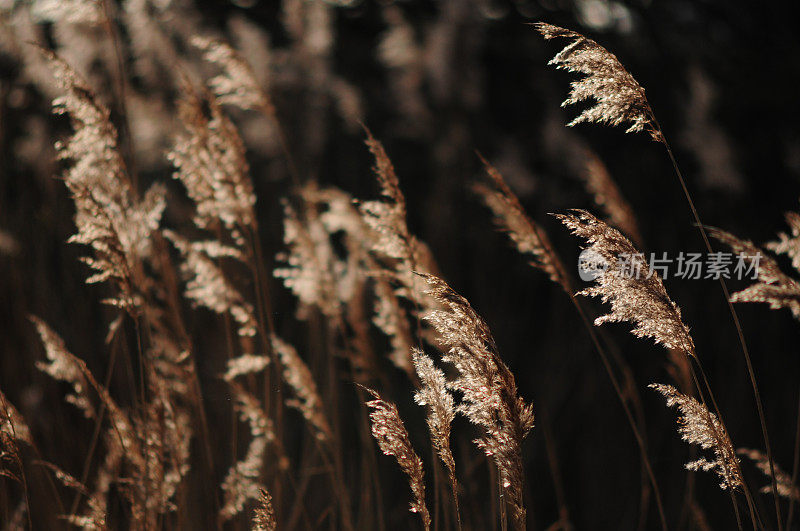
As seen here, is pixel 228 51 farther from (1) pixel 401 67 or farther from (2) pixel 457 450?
(1) pixel 401 67

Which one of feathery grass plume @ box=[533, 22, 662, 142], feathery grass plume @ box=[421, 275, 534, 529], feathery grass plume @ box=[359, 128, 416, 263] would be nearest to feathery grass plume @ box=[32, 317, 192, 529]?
feathery grass plume @ box=[359, 128, 416, 263]

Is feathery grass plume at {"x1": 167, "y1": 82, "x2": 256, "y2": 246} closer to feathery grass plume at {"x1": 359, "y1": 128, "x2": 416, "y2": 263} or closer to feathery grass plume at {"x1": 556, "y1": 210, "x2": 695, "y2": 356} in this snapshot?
feathery grass plume at {"x1": 359, "y1": 128, "x2": 416, "y2": 263}

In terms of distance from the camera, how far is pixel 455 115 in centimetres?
356

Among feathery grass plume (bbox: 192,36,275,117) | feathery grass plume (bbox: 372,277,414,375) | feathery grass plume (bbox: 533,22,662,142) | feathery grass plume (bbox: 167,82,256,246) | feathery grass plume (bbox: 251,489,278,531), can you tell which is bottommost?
feathery grass plume (bbox: 251,489,278,531)

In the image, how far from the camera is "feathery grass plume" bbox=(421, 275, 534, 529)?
943 mm

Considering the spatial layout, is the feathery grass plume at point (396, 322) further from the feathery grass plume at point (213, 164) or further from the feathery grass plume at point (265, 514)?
the feathery grass plume at point (265, 514)

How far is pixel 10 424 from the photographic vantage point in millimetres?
1216

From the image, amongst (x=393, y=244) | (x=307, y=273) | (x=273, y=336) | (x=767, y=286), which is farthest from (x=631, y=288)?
(x=307, y=273)

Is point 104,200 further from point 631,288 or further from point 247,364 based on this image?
point 631,288

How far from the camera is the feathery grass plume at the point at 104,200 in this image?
47.8 inches

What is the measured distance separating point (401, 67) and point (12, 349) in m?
2.39

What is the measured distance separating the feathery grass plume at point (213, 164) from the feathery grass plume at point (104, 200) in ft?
0.35

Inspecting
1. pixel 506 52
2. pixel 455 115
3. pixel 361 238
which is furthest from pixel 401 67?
pixel 361 238

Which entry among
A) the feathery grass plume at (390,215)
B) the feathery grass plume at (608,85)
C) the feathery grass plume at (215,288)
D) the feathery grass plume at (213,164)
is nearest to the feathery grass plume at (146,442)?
the feathery grass plume at (215,288)
